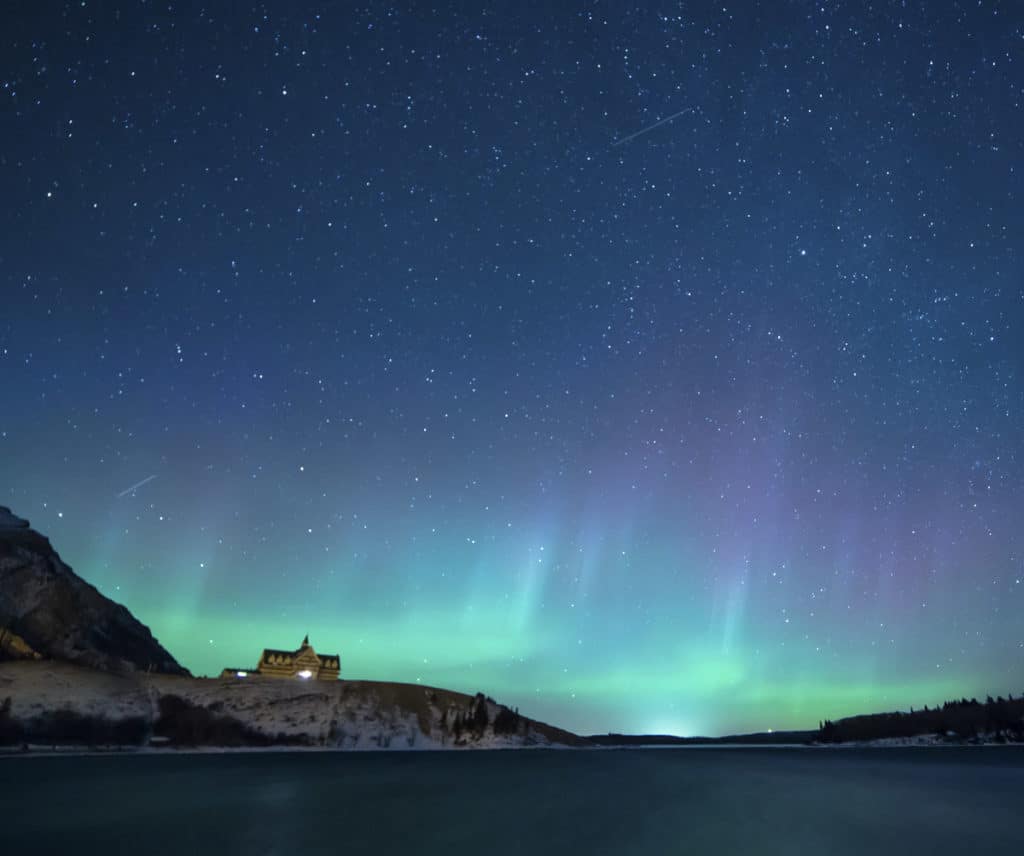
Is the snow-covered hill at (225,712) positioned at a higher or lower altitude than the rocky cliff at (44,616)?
lower

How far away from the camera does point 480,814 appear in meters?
47.6

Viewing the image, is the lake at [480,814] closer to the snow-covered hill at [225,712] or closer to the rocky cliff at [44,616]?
the snow-covered hill at [225,712]

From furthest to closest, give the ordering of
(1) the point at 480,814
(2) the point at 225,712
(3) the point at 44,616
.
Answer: (3) the point at 44,616 < (2) the point at 225,712 < (1) the point at 480,814

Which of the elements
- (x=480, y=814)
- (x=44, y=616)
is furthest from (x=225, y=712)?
(x=480, y=814)

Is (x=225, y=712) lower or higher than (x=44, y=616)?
lower

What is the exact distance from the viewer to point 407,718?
183500 mm

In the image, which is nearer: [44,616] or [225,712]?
[225,712]

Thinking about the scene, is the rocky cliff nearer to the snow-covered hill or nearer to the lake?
the snow-covered hill

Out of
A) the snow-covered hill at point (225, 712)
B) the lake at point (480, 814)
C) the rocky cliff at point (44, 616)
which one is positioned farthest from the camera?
the rocky cliff at point (44, 616)

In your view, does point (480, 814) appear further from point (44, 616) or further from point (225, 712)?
point (44, 616)

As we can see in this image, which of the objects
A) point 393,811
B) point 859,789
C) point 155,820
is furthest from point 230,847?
point 859,789

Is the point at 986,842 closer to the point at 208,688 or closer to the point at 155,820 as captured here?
the point at 155,820

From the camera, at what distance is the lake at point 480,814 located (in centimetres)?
3447

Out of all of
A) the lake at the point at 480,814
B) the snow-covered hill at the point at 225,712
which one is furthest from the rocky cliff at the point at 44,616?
the lake at the point at 480,814
